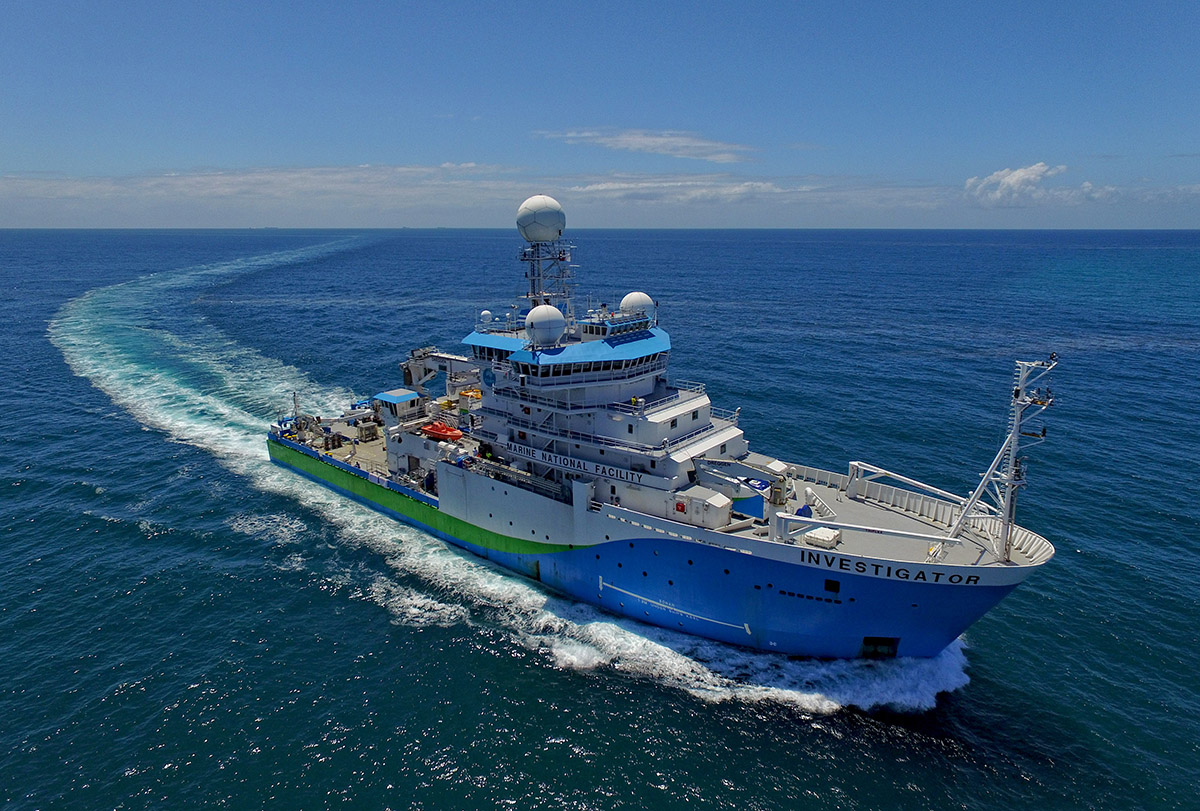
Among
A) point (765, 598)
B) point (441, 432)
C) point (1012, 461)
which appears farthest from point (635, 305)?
point (1012, 461)

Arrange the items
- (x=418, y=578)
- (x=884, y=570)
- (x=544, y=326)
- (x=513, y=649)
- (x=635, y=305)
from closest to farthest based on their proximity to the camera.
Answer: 1. (x=884, y=570)
2. (x=513, y=649)
3. (x=544, y=326)
4. (x=635, y=305)
5. (x=418, y=578)

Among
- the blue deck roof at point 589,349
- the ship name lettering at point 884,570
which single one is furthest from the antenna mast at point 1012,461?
the blue deck roof at point 589,349

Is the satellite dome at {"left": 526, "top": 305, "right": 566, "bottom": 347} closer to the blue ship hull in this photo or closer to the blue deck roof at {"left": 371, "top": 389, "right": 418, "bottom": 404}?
the blue ship hull

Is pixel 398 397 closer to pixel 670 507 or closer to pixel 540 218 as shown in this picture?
pixel 540 218

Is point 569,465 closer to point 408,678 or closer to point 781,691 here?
point 408,678

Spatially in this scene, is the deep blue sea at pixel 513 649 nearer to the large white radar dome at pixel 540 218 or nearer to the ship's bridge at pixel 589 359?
the ship's bridge at pixel 589 359

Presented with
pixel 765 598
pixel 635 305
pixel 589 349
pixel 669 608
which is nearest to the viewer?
pixel 765 598

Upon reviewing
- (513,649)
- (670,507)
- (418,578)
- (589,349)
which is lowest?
(513,649)

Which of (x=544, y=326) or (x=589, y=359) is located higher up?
(x=544, y=326)
